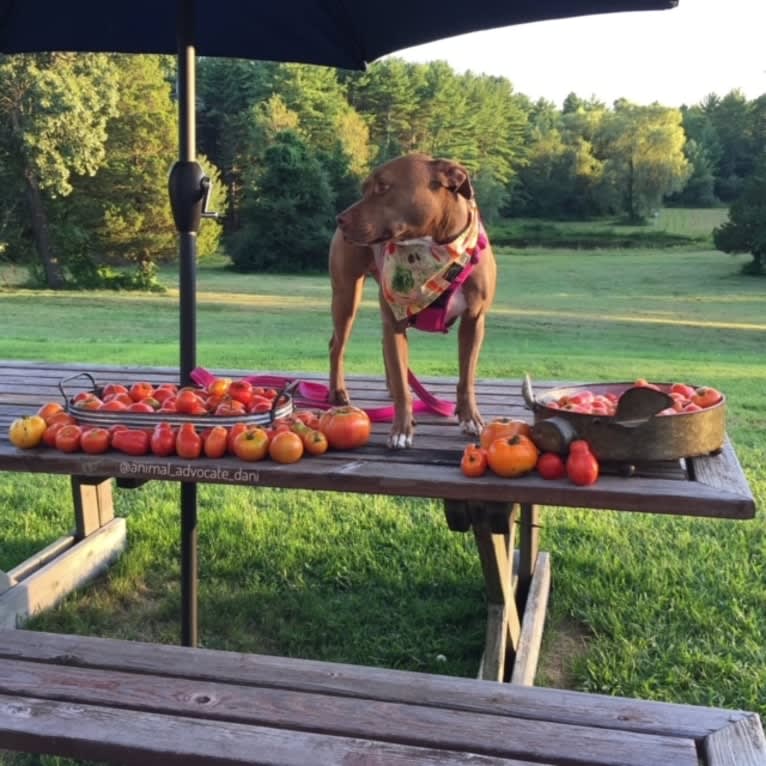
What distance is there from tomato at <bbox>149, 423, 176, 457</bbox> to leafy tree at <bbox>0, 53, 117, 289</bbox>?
33.0 metres

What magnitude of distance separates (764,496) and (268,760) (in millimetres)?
4603

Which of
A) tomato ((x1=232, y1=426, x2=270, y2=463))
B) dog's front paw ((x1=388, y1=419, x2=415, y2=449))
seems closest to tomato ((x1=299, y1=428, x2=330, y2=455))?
tomato ((x1=232, y1=426, x2=270, y2=463))

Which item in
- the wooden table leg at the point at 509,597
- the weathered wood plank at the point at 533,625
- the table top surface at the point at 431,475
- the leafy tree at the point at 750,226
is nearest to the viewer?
the table top surface at the point at 431,475

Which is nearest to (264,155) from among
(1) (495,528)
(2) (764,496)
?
(2) (764,496)

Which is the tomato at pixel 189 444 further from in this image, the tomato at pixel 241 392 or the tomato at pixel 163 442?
the tomato at pixel 241 392

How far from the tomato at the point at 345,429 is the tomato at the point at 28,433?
0.91 m

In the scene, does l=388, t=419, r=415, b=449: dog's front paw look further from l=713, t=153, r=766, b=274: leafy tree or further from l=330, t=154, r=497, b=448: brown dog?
l=713, t=153, r=766, b=274: leafy tree

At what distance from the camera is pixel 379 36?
3.74 m

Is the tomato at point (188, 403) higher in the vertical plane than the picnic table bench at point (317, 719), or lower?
higher

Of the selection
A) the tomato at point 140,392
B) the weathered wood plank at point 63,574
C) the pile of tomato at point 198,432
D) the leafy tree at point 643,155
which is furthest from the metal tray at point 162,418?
the leafy tree at point 643,155

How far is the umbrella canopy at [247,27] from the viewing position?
11.5 feet

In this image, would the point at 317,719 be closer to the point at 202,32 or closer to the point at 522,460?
the point at 522,460

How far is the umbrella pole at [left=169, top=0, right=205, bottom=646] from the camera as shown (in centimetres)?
313

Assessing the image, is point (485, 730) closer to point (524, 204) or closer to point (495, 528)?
point (495, 528)
